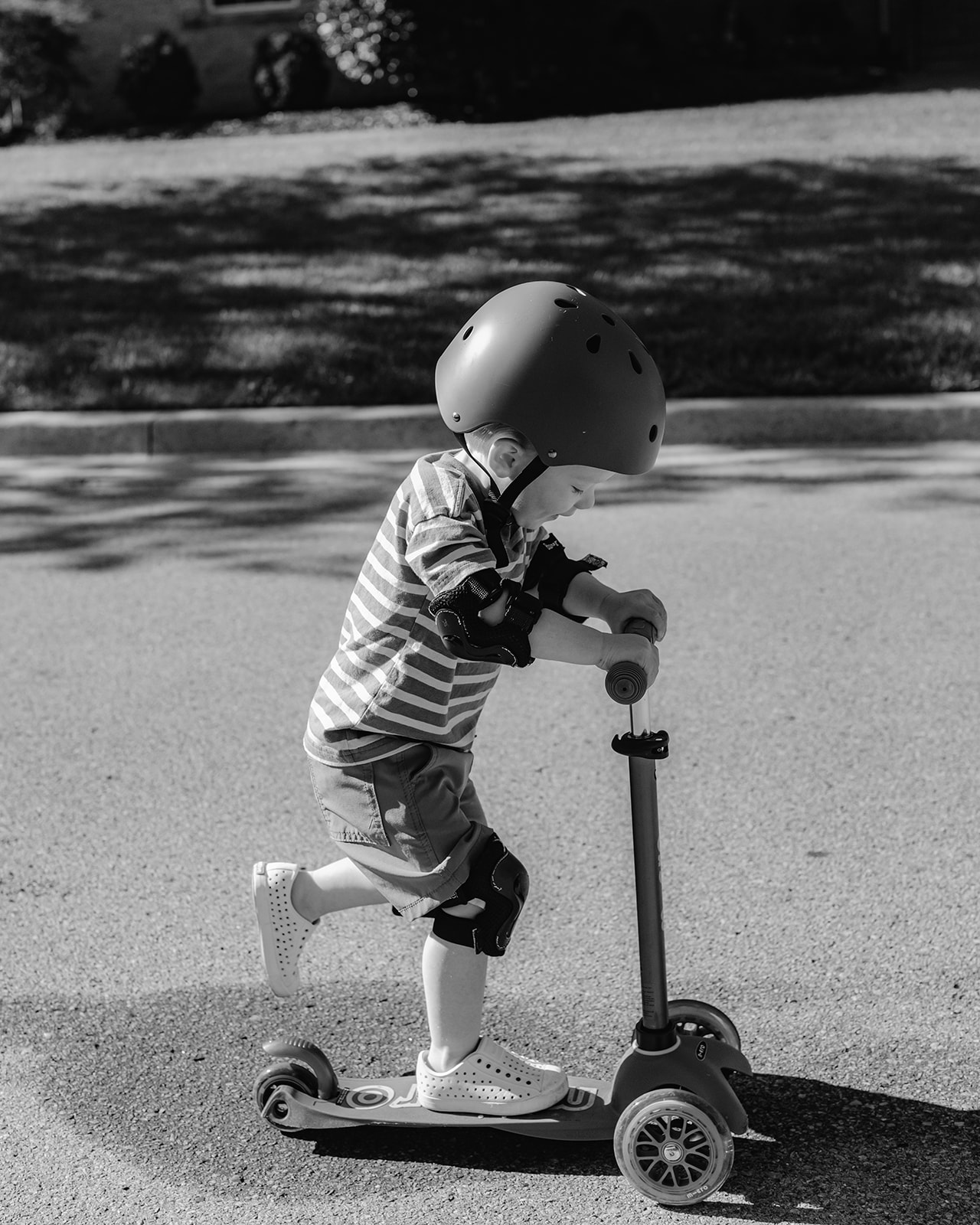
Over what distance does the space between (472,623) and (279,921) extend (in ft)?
2.98

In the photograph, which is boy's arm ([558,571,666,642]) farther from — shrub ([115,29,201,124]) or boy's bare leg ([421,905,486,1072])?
shrub ([115,29,201,124])

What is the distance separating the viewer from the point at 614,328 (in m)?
2.54

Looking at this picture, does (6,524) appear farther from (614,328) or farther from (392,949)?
(614,328)

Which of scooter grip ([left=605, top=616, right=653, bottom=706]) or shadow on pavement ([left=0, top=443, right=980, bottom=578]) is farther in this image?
shadow on pavement ([left=0, top=443, right=980, bottom=578])

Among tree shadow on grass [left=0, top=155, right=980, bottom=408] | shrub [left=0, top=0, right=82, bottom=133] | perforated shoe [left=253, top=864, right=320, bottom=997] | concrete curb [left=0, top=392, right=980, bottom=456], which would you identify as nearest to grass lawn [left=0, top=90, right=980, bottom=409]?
tree shadow on grass [left=0, top=155, right=980, bottom=408]

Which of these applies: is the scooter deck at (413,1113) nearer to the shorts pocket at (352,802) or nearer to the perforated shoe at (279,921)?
the perforated shoe at (279,921)

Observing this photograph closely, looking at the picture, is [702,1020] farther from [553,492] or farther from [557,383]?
[557,383]

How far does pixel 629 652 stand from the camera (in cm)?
242

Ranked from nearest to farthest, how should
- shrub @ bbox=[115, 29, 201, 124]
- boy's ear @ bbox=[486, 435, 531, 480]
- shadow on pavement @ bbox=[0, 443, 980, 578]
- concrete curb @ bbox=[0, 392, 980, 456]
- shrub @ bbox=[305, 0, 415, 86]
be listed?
boy's ear @ bbox=[486, 435, 531, 480] → shadow on pavement @ bbox=[0, 443, 980, 578] → concrete curb @ bbox=[0, 392, 980, 456] → shrub @ bbox=[305, 0, 415, 86] → shrub @ bbox=[115, 29, 201, 124]

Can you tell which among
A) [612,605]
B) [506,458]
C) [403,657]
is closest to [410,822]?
[403,657]

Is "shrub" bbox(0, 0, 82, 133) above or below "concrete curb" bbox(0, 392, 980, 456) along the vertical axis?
above

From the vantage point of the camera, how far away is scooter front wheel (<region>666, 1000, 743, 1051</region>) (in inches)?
110

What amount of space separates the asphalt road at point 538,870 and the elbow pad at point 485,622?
957 millimetres

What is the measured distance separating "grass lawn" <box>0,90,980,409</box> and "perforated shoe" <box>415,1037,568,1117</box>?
5.80 meters
